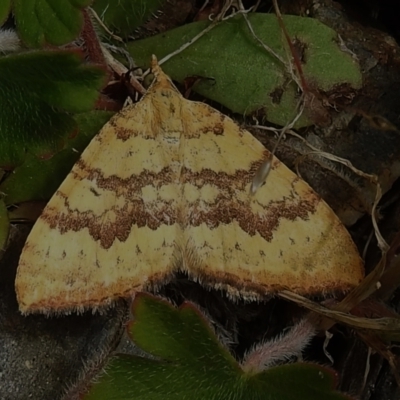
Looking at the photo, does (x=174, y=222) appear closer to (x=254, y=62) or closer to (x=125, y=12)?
(x=254, y=62)

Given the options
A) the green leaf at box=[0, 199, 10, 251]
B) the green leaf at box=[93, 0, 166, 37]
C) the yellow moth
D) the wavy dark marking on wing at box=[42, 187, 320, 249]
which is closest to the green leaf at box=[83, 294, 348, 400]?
the yellow moth

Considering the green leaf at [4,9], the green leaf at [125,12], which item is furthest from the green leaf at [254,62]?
the green leaf at [4,9]

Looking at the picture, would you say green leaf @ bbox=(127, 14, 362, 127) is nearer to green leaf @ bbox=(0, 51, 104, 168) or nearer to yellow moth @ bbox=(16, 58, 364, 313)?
yellow moth @ bbox=(16, 58, 364, 313)

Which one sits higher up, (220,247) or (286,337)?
(220,247)

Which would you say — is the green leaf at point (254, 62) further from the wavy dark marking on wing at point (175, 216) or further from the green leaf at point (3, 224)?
the green leaf at point (3, 224)

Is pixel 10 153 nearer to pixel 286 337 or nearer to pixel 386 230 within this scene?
pixel 286 337

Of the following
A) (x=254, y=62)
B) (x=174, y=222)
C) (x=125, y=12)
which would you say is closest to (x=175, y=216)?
(x=174, y=222)

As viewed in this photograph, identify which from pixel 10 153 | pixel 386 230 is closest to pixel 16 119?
pixel 10 153
